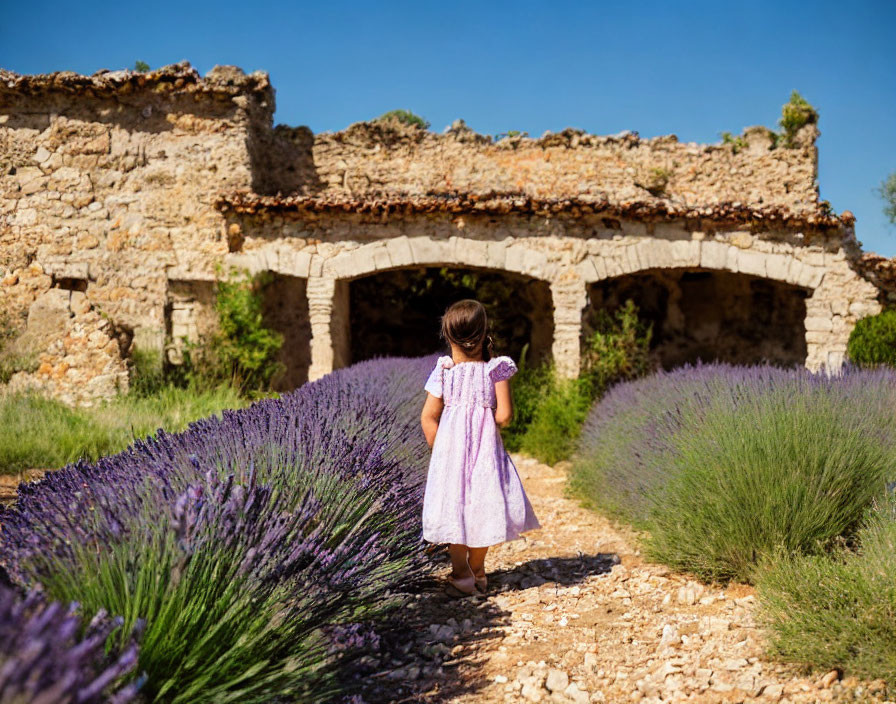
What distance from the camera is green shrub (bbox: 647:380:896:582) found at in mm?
3145

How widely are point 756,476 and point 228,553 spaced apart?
2.41 m

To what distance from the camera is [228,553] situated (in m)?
1.91

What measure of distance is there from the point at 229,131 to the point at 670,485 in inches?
312

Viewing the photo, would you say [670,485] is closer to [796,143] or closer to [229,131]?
[229,131]

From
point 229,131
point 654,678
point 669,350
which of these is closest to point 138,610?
point 654,678

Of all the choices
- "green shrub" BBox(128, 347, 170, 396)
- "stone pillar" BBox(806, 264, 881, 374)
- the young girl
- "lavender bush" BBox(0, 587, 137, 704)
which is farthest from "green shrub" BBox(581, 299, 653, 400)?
"lavender bush" BBox(0, 587, 137, 704)

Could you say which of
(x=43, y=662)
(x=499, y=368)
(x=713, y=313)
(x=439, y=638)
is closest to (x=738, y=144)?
(x=713, y=313)

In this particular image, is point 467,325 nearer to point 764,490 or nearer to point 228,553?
point 764,490

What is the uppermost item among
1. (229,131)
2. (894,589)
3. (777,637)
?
(229,131)

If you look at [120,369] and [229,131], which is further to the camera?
[229,131]

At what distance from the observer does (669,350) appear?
1130cm

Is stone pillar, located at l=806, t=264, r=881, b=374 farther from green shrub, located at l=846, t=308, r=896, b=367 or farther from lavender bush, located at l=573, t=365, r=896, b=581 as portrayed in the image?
lavender bush, located at l=573, t=365, r=896, b=581

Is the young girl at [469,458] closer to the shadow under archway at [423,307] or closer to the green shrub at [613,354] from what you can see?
the green shrub at [613,354]

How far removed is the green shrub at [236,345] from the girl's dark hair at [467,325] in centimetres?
591
